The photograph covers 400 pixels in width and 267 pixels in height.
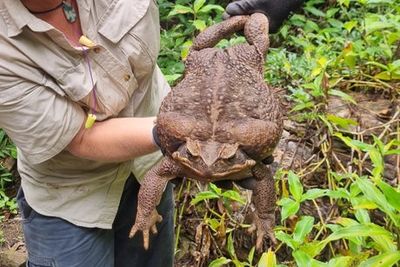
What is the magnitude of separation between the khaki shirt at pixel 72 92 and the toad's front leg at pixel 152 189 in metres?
0.30

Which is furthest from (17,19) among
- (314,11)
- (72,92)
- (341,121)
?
(314,11)

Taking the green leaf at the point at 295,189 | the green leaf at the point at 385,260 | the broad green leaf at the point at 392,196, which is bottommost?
the green leaf at the point at 295,189

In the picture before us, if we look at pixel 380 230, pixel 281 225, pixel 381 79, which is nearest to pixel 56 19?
pixel 380 230

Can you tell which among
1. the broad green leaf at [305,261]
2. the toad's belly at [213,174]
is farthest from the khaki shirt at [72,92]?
the broad green leaf at [305,261]

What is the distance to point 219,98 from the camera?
1.52 metres

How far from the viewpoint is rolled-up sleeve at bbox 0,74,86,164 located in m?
1.74

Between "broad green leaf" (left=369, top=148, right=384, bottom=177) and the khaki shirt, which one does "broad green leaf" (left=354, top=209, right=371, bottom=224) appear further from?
the khaki shirt

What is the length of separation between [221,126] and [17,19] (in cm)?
68

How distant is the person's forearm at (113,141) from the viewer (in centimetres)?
184

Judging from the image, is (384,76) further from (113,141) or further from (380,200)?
(113,141)

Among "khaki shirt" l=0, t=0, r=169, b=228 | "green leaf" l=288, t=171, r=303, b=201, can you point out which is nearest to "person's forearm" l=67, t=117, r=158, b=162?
"khaki shirt" l=0, t=0, r=169, b=228

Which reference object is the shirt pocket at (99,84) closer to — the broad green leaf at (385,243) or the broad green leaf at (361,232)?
the broad green leaf at (361,232)

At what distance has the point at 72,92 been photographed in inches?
71.8

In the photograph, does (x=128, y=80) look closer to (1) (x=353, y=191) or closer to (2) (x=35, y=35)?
(2) (x=35, y=35)
